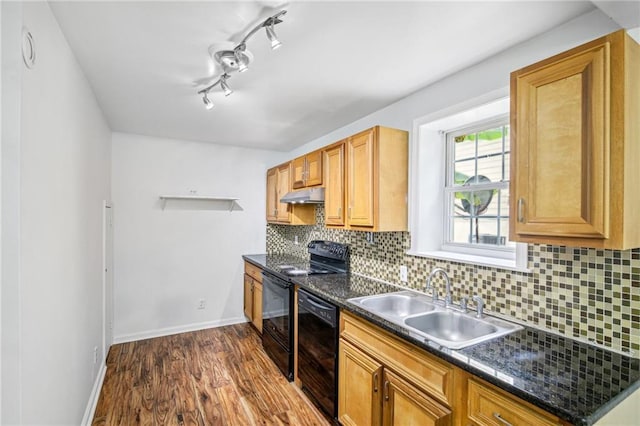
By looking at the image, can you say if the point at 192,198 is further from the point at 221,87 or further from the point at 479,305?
the point at 479,305

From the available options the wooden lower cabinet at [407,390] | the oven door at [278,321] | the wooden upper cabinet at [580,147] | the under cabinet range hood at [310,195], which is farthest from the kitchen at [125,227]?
the oven door at [278,321]

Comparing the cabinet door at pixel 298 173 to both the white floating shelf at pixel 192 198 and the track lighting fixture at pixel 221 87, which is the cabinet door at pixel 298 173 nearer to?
the white floating shelf at pixel 192 198

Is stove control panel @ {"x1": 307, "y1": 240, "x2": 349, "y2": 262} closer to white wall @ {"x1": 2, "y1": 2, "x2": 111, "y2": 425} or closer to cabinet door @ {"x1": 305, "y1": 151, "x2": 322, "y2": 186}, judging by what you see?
cabinet door @ {"x1": 305, "y1": 151, "x2": 322, "y2": 186}

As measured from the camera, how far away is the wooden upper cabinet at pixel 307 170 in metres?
3.06

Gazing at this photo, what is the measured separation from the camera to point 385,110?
2750mm

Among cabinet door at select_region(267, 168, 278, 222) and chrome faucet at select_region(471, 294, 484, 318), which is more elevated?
cabinet door at select_region(267, 168, 278, 222)

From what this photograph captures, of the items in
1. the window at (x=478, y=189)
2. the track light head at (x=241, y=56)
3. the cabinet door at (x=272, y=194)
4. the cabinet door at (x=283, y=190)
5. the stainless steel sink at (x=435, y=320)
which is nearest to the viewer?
the stainless steel sink at (x=435, y=320)

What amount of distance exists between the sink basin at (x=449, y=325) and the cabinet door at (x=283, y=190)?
2242mm

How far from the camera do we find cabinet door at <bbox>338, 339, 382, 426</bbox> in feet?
5.89

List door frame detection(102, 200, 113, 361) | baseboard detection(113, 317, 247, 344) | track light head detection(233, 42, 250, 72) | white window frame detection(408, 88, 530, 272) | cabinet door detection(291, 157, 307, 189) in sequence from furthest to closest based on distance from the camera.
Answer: baseboard detection(113, 317, 247, 344) < cabinet door detection(291, 157, 307, 189) < door frame detection(102, 200, 113, 361) < white window frame detection(408, 88, 530, 272) < track light head detection(233, 42, 250, 72)

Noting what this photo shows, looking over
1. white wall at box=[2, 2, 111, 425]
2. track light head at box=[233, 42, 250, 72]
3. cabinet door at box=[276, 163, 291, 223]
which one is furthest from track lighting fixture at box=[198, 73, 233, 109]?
cabinet door at box=[276, 163, 291, 223]

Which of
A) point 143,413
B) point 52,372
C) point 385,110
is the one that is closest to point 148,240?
point 143,413

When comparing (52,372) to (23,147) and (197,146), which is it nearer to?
(23,147)

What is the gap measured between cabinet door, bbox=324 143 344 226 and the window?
2.78 ft
